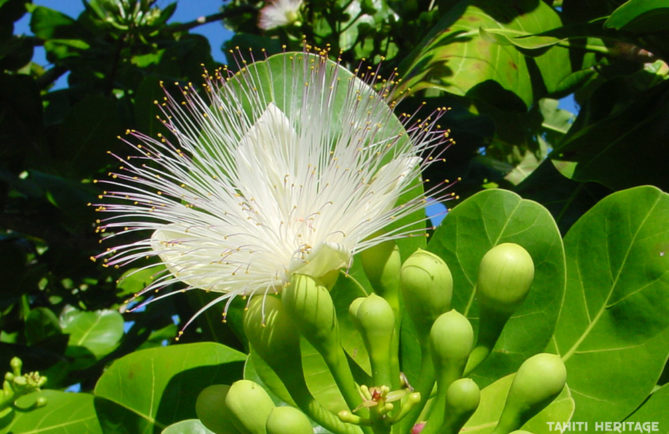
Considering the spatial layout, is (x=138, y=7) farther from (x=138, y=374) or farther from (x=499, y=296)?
(x=499, y=296)

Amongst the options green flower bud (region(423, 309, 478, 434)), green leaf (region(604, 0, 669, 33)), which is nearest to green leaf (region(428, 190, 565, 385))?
green flower bud (region(423, 309, 478, 434))

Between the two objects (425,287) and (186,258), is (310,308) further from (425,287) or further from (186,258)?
(186,258)

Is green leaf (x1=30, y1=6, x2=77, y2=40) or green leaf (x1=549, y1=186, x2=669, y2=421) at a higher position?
green leaf (x1=30, y1=6, x2=77, y2=40)

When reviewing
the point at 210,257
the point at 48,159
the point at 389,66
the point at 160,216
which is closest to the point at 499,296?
the point at 210,257

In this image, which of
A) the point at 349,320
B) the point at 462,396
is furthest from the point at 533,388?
the point at 349,320

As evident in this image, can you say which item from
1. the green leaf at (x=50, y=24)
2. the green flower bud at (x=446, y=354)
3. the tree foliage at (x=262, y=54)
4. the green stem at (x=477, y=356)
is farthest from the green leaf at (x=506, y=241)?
the green leaf at (x=50, y=24)

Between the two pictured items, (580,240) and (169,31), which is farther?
(169,31)

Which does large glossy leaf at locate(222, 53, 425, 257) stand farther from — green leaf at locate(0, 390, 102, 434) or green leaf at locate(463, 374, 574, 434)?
green leaf at locate(0, 390, 102, 434)
